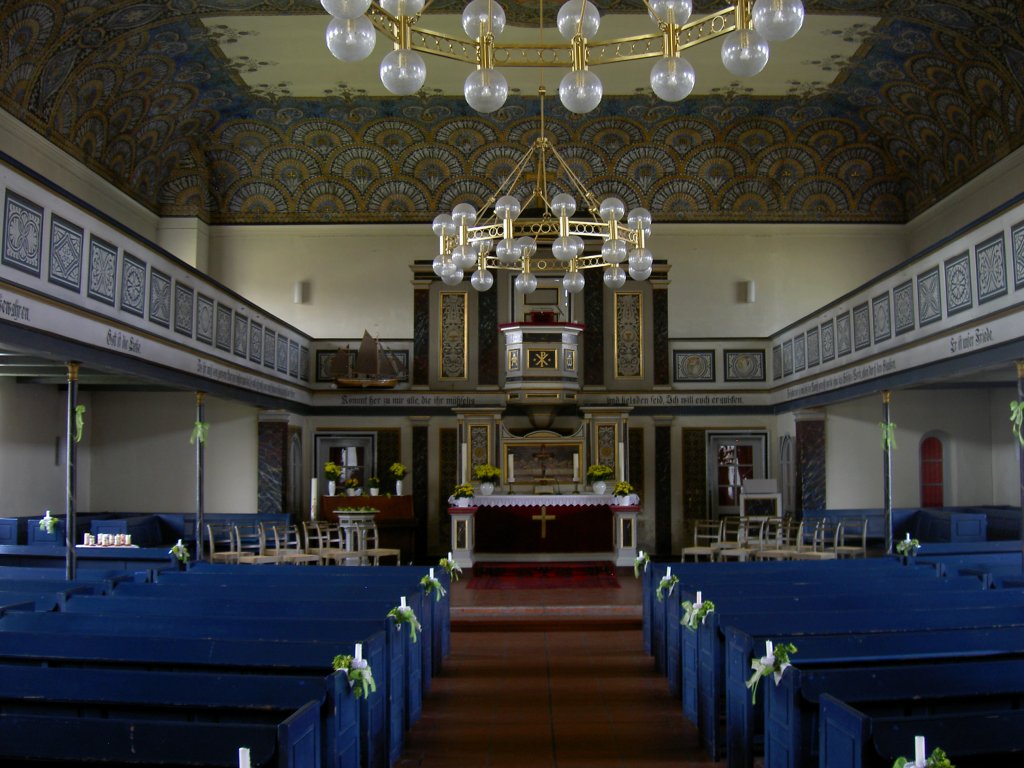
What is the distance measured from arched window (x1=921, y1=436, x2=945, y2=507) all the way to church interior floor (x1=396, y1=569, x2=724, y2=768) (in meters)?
8.90

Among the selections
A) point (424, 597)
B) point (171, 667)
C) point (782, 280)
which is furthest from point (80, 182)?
point (782, 280)

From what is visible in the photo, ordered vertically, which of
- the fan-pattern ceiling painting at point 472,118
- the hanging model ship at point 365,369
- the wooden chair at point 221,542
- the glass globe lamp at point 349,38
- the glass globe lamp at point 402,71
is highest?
the fan-pattern ceiling painting at point 472,118

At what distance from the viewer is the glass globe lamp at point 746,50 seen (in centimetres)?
571

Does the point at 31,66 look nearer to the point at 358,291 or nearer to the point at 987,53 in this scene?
the point at 358,291

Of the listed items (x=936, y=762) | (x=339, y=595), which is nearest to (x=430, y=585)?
(x=339, y=595)

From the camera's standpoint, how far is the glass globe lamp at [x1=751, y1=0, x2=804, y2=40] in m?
5.21

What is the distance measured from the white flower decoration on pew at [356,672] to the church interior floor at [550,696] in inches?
69.6

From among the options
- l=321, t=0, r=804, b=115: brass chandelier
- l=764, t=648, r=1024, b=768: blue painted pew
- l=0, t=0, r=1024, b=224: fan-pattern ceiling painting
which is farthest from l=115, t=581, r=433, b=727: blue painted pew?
l=0, t=0, r=1024, b=224: fan-pattern ceiling painting

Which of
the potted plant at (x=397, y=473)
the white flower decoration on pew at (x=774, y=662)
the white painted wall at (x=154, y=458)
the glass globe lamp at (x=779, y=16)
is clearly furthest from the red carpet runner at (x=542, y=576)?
the glass globe lamp at (x=779, y=16)

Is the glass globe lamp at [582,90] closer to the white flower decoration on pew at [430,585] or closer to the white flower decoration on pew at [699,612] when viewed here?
the white flower decoration on pew at [699,612]

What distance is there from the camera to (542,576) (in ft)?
51.4

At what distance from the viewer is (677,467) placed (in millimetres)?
19578

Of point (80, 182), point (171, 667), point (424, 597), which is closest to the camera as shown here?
point (171, 667)

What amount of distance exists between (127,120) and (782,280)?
13818 mm
